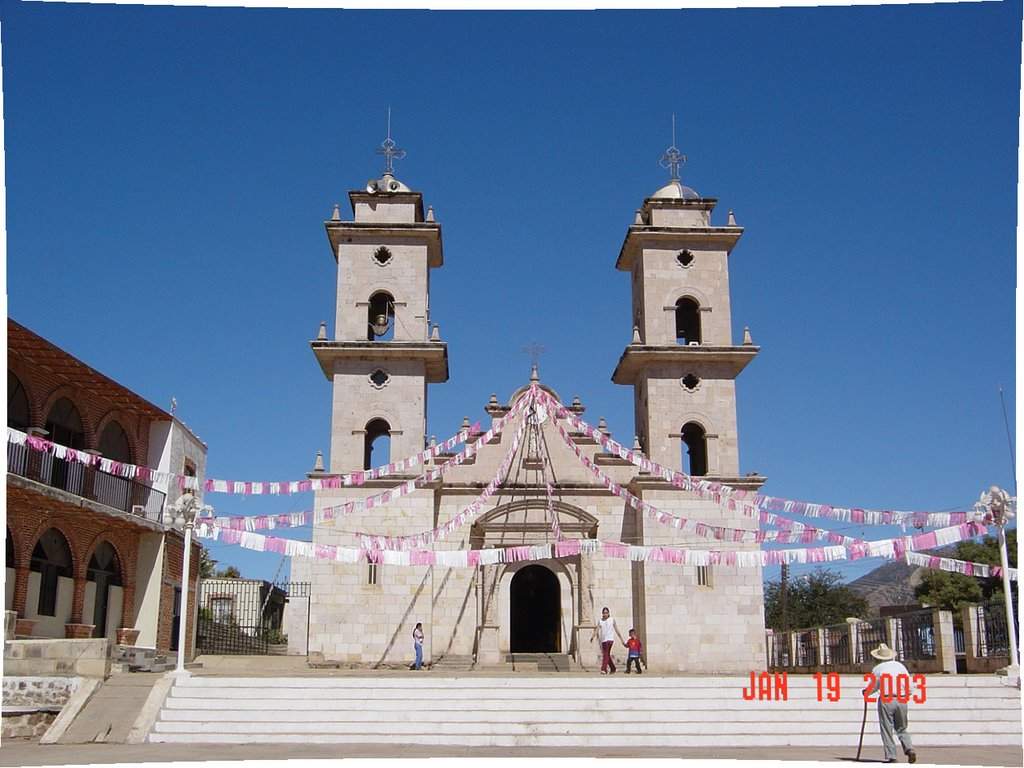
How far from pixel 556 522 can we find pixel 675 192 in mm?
9985

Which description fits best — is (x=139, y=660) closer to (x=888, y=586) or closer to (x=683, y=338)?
(x=683, y=338)

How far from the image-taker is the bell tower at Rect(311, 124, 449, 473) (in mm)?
27438

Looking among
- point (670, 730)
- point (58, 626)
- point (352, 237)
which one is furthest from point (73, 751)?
point (352, 237)

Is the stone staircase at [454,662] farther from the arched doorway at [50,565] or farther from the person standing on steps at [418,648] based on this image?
the arched doorway at [50,565]

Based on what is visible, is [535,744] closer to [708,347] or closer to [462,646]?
[462,646]

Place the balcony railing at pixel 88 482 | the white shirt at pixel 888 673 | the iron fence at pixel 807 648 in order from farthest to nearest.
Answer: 1. the iron fence at pixel 807 648
2. the balcony railing at pixel 88 482
3. the white shirt at pixel 888 673

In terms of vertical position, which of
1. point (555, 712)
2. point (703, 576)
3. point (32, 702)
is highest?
point (703, 576)

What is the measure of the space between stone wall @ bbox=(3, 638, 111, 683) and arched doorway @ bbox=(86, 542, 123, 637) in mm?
9959

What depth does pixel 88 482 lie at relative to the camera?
82.7ft

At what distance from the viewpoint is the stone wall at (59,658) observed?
1655 cm

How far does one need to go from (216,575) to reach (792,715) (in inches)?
1687

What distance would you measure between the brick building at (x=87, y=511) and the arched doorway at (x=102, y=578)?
0.09 feet

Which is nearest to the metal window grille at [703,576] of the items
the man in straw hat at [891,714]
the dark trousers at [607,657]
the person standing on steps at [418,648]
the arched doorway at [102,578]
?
the dark trousers at [607,657]
